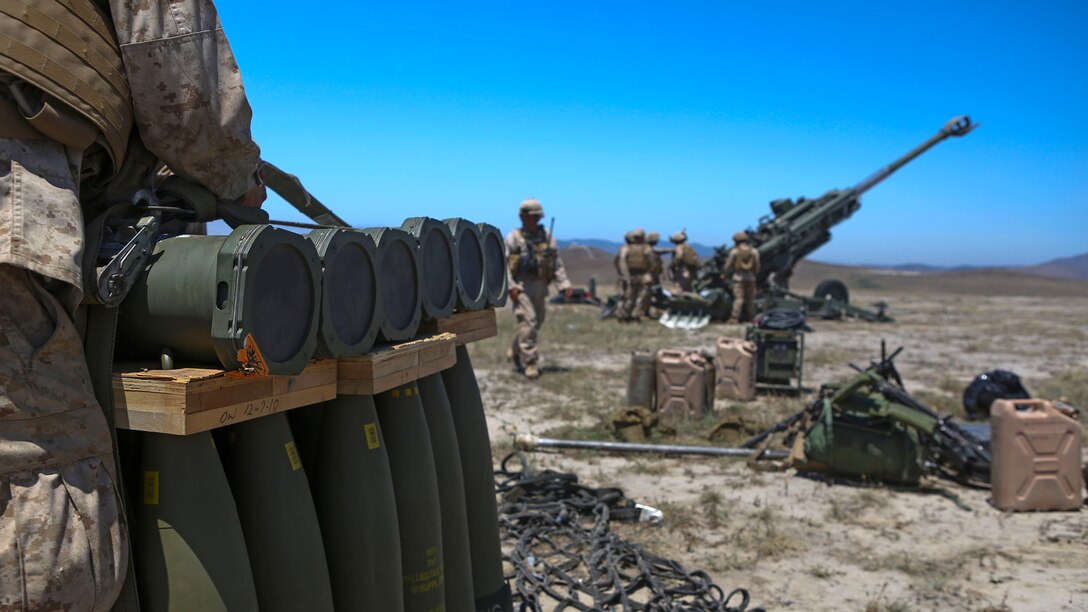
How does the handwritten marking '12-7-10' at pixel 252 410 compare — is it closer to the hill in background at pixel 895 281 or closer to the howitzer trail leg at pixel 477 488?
the howitzer trail leg at pixel 477 488

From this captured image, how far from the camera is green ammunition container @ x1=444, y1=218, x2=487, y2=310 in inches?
116

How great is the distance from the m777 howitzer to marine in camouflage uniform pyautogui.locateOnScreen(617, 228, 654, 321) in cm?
57

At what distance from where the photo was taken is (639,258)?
51.7 feet

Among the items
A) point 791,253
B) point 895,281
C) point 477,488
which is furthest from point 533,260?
point 895,281

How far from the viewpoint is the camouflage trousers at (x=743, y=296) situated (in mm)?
15773

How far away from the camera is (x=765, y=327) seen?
346 inches

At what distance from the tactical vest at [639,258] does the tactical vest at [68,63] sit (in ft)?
46.2

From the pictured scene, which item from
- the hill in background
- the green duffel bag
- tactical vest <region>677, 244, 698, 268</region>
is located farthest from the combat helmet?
the hill in background

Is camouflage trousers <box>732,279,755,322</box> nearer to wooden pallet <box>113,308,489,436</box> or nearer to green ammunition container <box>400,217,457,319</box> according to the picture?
green ammunition container <box>400,217,457,319</box>

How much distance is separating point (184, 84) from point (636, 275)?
14.2 metres

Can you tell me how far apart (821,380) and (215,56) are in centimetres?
867

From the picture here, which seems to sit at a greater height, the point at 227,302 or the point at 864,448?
the point at 227,302

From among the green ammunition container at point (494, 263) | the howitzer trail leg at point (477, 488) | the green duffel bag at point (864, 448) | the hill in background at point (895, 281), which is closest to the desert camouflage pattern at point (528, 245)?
the green duffel bag at point (864, 448)

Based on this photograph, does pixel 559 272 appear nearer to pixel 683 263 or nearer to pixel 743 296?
pixel 743 296
